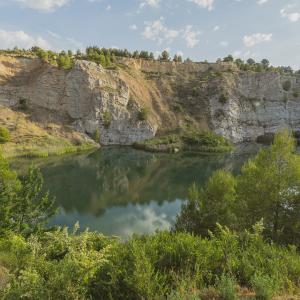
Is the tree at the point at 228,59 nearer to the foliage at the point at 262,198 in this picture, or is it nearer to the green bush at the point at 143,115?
the green bush at the point at 143,115

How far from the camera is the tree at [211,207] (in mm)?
21562

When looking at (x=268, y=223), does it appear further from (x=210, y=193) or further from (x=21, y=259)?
(x=21, y=259)

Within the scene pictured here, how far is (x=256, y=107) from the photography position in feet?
348

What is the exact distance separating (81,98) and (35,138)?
21544 mm

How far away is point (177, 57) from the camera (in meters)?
119

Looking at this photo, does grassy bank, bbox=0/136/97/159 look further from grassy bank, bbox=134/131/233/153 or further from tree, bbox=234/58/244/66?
tree, bbox=234/58/244/66

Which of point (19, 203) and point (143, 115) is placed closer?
point (19, 203)

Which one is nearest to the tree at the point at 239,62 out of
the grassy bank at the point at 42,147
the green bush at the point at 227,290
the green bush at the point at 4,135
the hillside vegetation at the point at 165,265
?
the grassy bank at the point at 42,147

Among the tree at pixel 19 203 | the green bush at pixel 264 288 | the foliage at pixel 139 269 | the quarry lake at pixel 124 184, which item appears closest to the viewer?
the foliage at pixel 139 269

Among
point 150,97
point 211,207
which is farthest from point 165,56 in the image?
point 211,207

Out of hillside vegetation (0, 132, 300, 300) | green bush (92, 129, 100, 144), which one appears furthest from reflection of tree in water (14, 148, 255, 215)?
hillside vegetation (0, 132, 300, 300)

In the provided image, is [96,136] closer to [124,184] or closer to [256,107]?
[124,184]

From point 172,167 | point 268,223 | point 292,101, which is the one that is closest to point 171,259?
point 268,223

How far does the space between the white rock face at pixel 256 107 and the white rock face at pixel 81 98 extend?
24.6 metres
